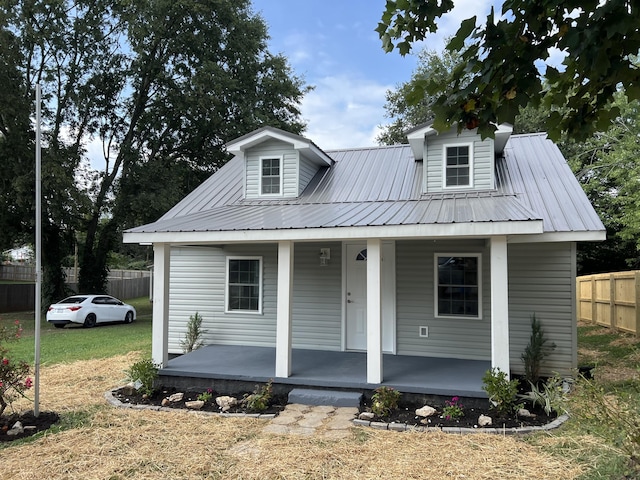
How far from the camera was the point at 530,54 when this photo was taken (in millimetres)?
2855

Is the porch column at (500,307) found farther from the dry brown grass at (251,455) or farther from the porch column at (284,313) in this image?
the porch column at (284,313)

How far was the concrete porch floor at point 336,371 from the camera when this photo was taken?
20.6ft

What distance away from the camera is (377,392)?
5980 millimetres

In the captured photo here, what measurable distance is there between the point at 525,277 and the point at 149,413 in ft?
21.1

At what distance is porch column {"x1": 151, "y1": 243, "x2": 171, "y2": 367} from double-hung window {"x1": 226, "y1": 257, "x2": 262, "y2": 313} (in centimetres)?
223

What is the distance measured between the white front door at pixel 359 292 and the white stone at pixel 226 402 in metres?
3.01

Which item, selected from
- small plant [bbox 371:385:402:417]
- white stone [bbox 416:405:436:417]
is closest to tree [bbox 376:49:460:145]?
small plant [bbox 371:385:402:417]

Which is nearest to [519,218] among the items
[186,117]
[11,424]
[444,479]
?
[444,479]

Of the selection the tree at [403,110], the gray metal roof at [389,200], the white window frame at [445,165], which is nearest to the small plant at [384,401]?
the gray metal roof at [389,200]

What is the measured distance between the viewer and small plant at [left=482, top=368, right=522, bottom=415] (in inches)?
220

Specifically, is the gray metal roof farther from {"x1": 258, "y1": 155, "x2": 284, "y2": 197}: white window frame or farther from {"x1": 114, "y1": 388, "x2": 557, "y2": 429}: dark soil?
{"x1": 114, "y1": 388, "x2": 557, "y2": 429}: dark soil

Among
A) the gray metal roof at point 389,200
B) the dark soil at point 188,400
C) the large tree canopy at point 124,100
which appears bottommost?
the dark soil at point 188,400

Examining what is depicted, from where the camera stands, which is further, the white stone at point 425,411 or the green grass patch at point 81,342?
the green grass patch at point 81,342

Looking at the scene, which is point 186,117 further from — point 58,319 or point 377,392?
point 377,392
